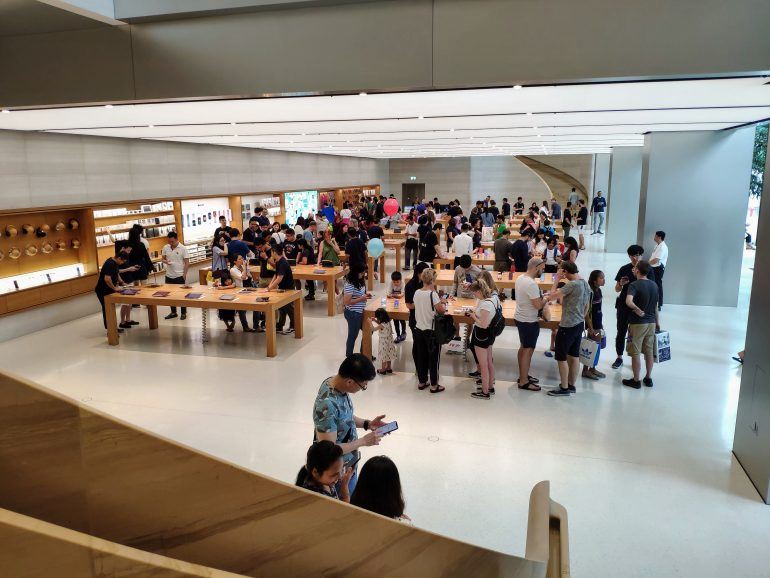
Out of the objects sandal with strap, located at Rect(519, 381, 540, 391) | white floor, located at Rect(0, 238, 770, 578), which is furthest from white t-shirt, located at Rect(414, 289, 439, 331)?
sandal with strap, located at Rect(519, 381, 540, 391)

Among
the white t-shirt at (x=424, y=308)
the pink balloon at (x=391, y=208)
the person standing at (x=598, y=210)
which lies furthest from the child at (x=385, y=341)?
the person standing at (x=598, y=210)

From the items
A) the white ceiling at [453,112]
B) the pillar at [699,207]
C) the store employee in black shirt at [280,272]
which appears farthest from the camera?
the pillar at [699,207]

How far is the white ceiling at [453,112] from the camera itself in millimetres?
5445

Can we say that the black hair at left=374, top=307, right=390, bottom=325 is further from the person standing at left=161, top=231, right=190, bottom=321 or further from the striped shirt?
the person standing at left=161, top=231, right=190, bottom=321

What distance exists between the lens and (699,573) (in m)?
A: 3.70

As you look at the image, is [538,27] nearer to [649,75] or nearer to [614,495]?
[649,75]

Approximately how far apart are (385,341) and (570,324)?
2.42 meters

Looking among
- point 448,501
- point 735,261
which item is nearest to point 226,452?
point 448,501

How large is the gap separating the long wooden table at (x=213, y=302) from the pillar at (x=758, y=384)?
19.7 feet

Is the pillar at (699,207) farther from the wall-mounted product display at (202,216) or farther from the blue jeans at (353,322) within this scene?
the wall-mounted product display at (202,216)

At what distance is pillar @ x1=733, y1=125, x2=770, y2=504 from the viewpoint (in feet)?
15.2

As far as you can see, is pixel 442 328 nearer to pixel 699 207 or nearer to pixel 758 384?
pixel 758 384

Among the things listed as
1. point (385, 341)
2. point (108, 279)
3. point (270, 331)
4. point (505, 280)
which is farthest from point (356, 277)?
point (108, 279)

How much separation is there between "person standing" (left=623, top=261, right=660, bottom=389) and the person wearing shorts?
528 millimetres
